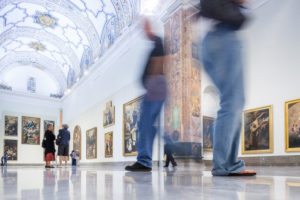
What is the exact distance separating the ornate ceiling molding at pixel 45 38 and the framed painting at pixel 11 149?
7.82 meters

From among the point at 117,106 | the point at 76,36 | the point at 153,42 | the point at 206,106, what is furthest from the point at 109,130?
the point at 153,42

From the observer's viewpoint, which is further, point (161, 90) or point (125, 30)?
point (125, 30)

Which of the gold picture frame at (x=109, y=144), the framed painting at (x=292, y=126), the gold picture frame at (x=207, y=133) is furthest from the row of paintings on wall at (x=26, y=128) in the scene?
the framed painting at (x=292, y=126)

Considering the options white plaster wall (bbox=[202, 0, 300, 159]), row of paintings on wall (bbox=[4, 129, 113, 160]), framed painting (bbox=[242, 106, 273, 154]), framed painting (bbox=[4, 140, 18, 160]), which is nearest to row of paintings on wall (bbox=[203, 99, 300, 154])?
framed painting (bbox=[242, 106, 273, 154])

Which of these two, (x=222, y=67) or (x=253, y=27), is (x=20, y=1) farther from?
(x=222, y=67)

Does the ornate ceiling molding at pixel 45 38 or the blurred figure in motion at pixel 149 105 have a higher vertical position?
the ornate ceiling molding at pixel 45 38

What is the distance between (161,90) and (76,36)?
17747 millimetres

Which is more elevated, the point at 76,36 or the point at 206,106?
the point at 76,36

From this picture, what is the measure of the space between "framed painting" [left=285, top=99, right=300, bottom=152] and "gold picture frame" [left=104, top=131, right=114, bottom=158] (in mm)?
8720

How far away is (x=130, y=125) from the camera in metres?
12.4

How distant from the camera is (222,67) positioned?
7.98 feet

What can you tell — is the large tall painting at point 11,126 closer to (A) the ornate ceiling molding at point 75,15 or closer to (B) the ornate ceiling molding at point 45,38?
(B) the ornate ceiling molding at point 45,38

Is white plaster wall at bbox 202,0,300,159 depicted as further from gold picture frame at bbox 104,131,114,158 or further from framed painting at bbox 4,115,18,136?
framed painting at bbox 4,115,18,136

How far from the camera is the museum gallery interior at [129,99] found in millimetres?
1658
